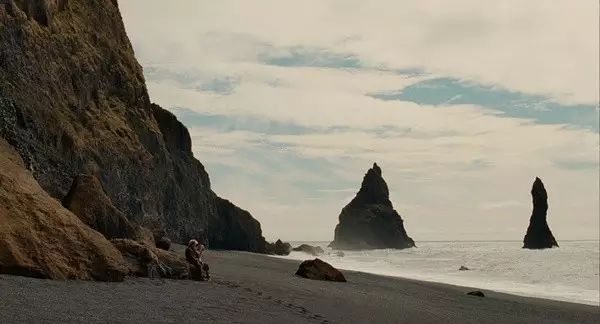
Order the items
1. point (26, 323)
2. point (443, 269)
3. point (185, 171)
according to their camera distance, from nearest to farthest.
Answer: point (26, 323), point (443, 269), point (185, 171)

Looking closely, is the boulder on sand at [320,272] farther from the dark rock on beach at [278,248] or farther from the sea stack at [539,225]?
the sea stack at [539,225]

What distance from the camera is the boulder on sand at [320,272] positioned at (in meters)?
22.8

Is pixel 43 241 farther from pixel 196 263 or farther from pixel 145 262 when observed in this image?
pixel 196 263

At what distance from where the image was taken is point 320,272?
75.4 feet

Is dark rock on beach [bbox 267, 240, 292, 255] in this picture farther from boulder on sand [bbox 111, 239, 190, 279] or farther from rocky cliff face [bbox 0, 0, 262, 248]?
boulder on sand [bbox 111, 239, 190, 279]

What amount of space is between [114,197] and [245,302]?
81.0ft

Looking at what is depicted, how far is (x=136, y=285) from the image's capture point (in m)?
12.7

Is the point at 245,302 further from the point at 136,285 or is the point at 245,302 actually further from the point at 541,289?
the point at 541,289

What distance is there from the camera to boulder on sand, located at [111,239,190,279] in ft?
47.9

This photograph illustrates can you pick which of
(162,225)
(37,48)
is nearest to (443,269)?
(162,225)

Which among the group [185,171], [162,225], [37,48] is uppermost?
[37,48]

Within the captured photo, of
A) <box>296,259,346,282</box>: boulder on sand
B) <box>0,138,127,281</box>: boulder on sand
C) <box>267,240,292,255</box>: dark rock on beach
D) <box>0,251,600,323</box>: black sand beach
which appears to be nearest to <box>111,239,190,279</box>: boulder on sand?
<box>0,251,600,323</box>: black sand beach

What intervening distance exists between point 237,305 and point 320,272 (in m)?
11.6

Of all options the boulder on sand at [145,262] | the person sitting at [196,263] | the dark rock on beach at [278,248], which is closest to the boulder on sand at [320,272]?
the person sitting at [196,263]
